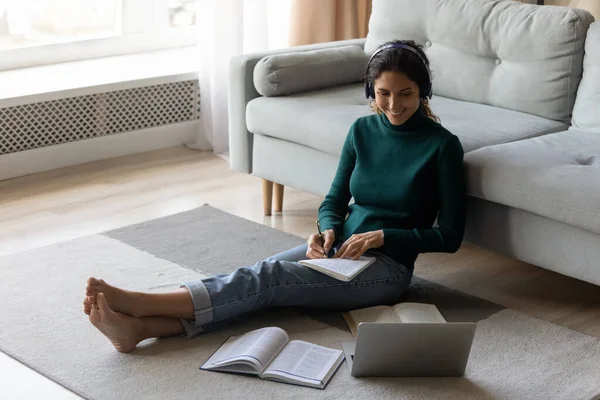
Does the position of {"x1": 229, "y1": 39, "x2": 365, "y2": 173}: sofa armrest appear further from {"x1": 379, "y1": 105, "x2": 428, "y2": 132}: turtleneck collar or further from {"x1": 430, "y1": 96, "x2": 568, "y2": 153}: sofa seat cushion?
{"x1": 379, "y1": 105, "x2": 428, "y2": 132}: turtleneck collar

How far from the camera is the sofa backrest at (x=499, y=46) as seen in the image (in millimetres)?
3062

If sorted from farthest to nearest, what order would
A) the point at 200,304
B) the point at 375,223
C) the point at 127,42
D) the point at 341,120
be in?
the point at 127,42 < the point at 341,120 < the point at 375,223 < the point at 200,304

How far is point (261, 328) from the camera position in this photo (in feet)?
7.95

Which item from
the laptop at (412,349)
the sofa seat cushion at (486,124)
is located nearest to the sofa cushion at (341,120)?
the sofa seat cushion at (486,124)

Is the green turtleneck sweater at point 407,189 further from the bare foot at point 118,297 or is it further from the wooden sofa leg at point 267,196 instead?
the wooden sofa leg at point 267,196

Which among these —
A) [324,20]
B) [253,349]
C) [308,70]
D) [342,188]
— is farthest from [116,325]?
[324,20]

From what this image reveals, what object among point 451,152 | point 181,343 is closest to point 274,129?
point 451,152

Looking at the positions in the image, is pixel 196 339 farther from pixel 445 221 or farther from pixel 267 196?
pixel 267 196

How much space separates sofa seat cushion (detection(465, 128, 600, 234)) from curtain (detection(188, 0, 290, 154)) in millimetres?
1637

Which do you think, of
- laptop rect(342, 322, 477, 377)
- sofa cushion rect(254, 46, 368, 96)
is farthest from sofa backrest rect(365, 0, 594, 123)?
laptop rect(342, 322, 477, 377)

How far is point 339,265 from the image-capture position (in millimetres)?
2441

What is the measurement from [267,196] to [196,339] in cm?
107

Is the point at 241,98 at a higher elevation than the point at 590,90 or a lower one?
lower

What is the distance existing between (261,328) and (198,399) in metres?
0.35
